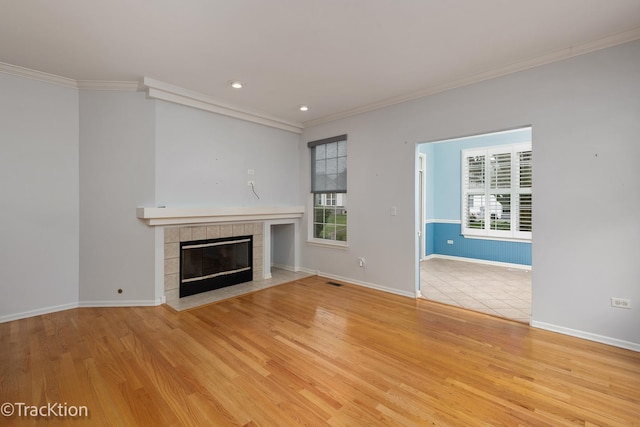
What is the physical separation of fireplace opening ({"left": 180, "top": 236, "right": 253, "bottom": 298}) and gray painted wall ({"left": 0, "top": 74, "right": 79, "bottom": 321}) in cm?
127

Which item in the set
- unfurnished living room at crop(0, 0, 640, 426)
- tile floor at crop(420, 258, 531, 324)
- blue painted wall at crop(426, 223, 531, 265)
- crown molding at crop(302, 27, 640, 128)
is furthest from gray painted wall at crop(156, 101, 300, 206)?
blue painted wall at crop(426, 223, 531, 265)

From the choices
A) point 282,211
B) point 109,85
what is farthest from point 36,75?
point 282,211

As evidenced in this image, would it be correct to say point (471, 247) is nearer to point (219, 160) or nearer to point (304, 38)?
point (219, 160)

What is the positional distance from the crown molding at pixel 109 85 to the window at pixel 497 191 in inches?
252

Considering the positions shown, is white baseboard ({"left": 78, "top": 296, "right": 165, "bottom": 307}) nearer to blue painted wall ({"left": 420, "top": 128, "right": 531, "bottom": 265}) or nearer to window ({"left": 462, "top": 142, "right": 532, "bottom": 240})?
blue painted wall ({"left": 420, "top": 128, "right": 531, "bottom": 265})

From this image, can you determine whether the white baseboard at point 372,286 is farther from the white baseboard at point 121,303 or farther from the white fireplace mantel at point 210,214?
the white baseboard at point 121,303

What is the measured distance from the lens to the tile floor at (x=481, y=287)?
3.63m

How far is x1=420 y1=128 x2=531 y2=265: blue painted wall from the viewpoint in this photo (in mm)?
6146

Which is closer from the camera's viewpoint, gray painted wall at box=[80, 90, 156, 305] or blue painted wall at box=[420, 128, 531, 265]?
gray painted wall at box=[80, 90, 156, 305]

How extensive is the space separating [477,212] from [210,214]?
5.65 m

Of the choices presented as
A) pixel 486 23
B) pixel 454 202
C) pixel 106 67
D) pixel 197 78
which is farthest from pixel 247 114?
pixel 454 202

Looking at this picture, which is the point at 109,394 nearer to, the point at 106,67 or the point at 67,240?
the point at 67,240

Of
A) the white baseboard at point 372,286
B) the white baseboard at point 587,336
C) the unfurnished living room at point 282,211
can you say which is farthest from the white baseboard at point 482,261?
the white baseboard at point 587,336

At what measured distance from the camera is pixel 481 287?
4.51 m
